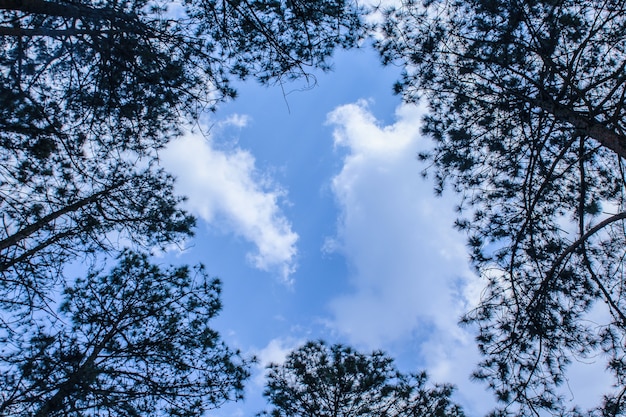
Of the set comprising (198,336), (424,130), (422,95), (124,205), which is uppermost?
(422,95)

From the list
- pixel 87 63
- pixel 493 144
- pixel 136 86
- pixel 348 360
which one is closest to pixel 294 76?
pixel 136 86

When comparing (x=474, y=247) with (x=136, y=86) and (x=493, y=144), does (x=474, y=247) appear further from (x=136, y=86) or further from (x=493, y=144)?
(x=136, y=86)

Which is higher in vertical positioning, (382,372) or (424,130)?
(424,130)

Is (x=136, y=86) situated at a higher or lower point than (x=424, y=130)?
lower

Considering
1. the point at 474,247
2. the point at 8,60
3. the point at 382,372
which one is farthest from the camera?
the point at 382,372

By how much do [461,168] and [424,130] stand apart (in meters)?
0.81

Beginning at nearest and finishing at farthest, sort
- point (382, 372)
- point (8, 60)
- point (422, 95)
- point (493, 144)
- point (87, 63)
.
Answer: point (8, 60), point (87, 63), point (493, 144), point (422, 95), point (382, 372)

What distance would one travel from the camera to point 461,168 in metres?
5.81

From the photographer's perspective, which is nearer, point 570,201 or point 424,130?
point 570,201

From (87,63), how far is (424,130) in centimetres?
469

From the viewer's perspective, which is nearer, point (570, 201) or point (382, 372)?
point (570, 201)

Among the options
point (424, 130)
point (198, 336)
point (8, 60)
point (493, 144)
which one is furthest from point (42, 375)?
point (493, 144)

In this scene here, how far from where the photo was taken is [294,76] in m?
4.91

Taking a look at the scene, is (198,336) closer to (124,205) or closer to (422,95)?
(124,205)
